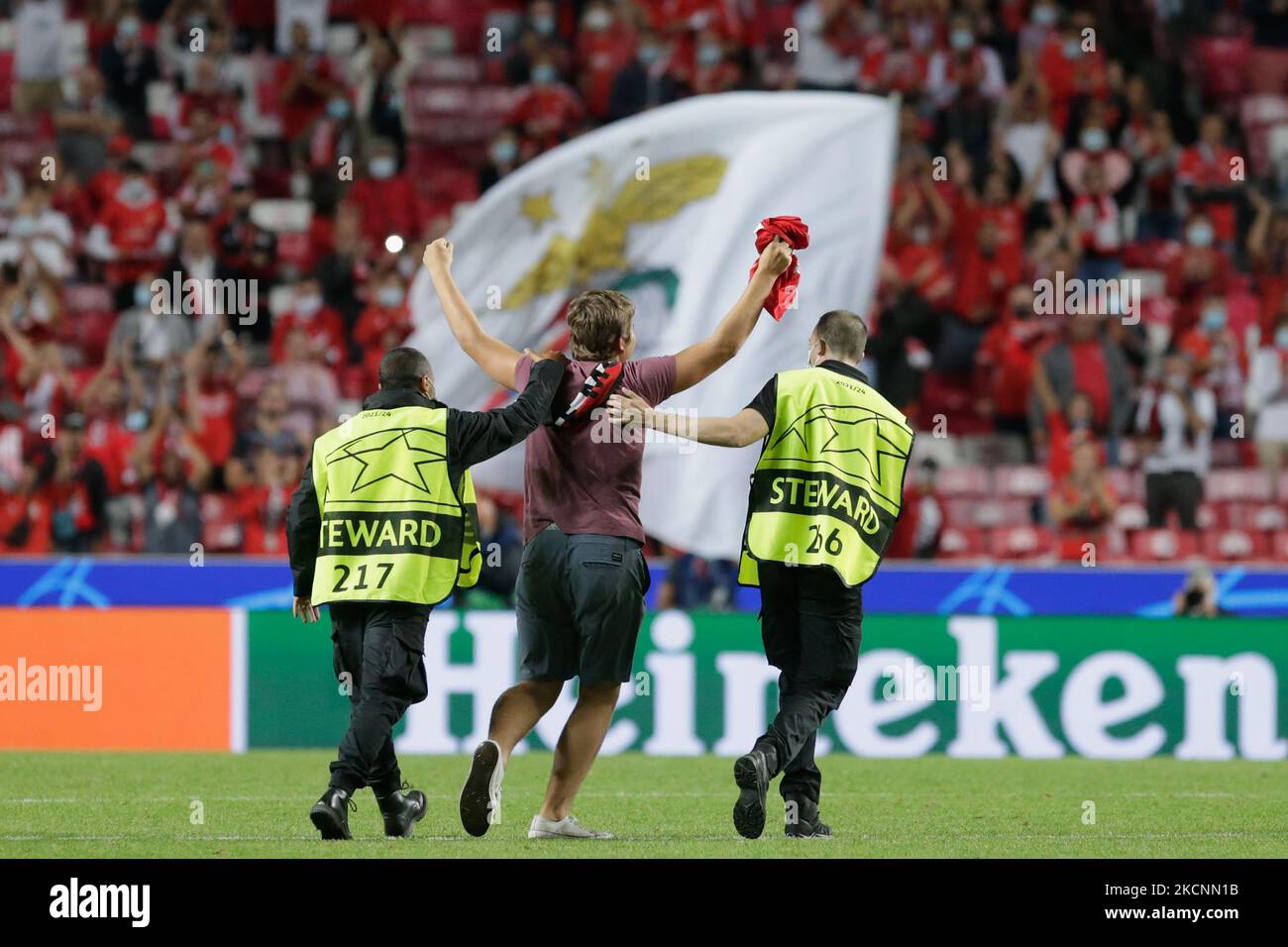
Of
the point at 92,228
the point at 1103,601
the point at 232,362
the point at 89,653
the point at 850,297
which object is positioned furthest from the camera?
the point at 92,228

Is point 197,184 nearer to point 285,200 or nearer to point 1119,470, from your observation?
point 285,200

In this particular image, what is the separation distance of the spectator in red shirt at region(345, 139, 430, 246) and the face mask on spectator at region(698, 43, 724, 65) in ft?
10.1

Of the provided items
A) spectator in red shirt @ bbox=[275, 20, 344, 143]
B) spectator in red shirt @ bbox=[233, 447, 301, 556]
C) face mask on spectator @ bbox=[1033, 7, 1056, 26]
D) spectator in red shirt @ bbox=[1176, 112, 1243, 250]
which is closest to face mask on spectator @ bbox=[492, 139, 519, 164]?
spectator in red shirt @ bbox=[275, 20, 344, 143]

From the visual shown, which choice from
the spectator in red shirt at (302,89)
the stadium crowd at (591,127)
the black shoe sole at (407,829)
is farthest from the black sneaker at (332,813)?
the spectator in red shirt at (302,89)

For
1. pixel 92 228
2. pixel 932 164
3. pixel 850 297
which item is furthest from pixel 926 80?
pixel 92 228

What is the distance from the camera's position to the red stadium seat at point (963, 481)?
60.7ft

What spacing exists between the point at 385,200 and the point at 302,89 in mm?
1740

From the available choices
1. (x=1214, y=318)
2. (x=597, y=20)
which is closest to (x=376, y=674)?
(x=1214, y=318)

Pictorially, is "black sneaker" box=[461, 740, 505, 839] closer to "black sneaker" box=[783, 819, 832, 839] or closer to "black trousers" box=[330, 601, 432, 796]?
"black trousers" box=[330, 601, 432, 796]

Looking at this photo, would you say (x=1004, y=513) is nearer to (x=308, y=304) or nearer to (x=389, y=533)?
(x=308, y=304)

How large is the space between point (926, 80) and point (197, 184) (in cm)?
695

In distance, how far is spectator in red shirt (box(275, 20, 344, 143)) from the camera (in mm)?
21203

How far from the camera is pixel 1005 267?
1975cm

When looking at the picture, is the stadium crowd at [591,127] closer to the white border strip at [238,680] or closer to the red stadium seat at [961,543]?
the red stadium seat at [961,543]
